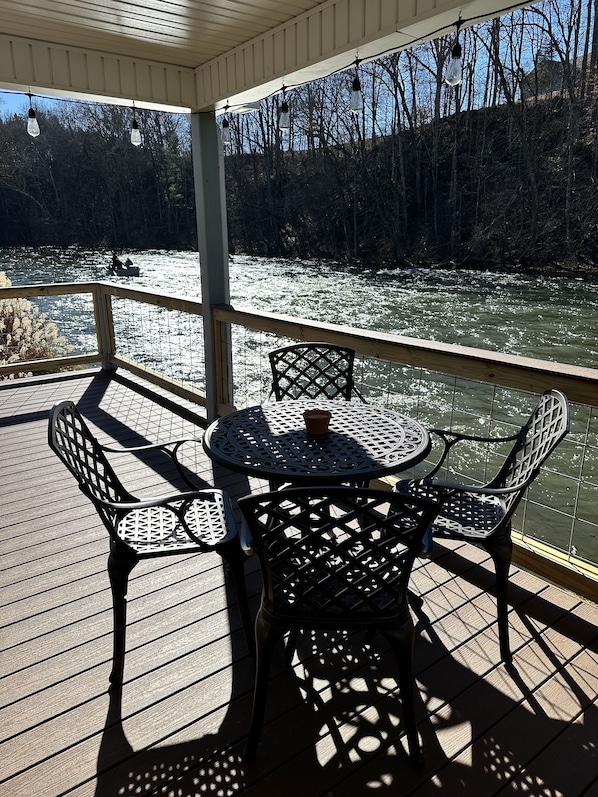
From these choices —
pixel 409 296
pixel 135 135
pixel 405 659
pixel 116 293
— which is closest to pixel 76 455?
pixel 405 659

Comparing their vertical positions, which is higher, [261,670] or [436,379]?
[261,670]

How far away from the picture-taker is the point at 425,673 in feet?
6.36

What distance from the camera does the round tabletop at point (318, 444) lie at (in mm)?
1858

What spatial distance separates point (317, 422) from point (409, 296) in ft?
40.8

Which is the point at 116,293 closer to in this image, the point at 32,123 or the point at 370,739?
the point at 32,123

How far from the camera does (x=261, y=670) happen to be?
5.11 ft

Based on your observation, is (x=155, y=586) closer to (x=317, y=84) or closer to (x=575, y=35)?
(x=575, y=35)

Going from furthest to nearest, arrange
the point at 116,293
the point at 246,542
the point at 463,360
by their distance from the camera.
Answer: the point at 116,293 → the point at 463,360 → the point at 246,542

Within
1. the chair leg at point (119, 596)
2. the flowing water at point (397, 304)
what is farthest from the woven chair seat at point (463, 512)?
the flowing water at point (397, 304)

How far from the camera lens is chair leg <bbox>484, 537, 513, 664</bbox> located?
6.31ft

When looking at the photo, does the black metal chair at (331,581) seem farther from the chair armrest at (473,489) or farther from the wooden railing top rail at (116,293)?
the wooden railing top rail at (116,293)

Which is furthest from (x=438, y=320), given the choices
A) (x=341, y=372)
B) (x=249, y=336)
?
(x=341, y=372)

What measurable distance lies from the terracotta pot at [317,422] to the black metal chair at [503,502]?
41cm

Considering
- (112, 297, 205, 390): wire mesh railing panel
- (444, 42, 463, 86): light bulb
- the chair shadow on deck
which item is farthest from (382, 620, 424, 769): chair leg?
(112, 297, 205, 390): wire mesh railing panel
